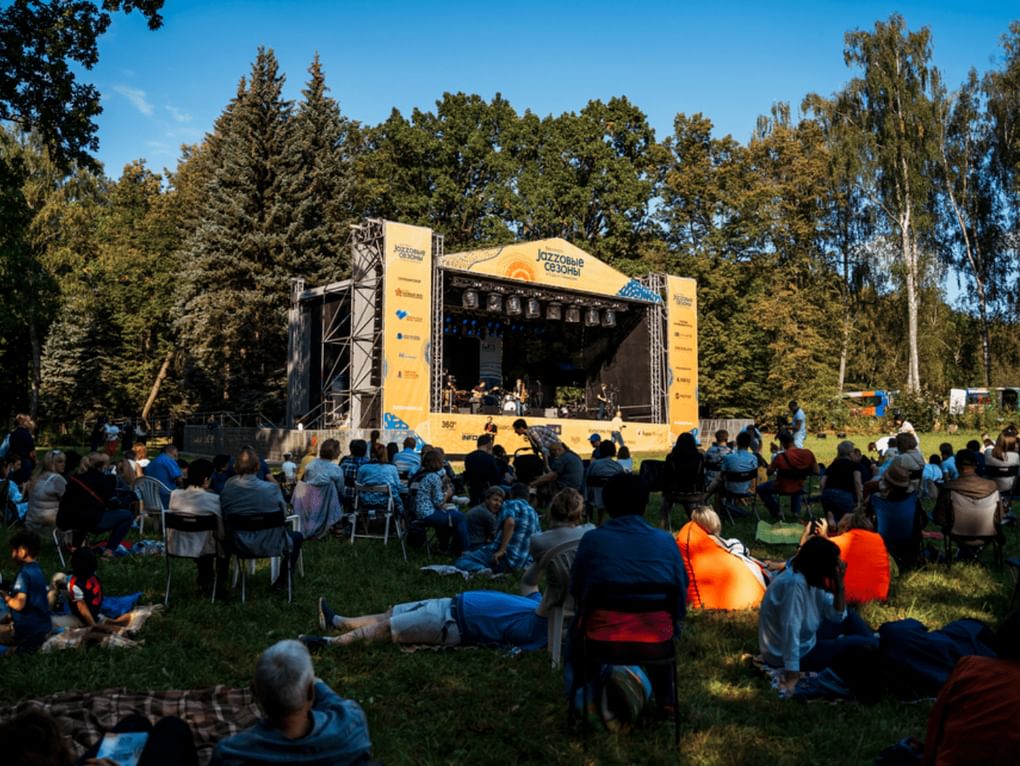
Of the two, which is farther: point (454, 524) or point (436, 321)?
point (436, 321)

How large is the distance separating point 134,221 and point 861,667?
119ft

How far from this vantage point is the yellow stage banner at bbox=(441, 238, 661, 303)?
2127cm

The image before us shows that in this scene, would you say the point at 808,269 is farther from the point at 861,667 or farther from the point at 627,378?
the point at 861,667

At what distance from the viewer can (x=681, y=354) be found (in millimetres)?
26000

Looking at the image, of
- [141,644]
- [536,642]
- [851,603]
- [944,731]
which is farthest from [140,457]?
[944,731]

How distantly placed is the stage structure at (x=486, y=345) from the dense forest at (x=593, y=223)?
19.7 feet

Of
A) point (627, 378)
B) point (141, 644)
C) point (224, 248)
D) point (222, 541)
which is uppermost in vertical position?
point (224, 248)

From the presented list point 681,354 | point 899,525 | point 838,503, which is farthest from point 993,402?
point 899,525

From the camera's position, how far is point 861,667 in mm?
3980

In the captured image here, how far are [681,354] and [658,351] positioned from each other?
0.92 meters

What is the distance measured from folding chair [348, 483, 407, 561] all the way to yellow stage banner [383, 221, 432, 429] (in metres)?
10.4

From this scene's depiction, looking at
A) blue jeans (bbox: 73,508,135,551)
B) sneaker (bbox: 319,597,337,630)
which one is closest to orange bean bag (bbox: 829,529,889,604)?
sneaker (bbox: 319,597,337,630)

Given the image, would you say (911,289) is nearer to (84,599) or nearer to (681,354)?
(681,354)

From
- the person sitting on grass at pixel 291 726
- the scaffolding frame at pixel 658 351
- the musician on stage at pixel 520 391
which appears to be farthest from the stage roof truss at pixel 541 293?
the person sitting on grass at pixel 291 726
